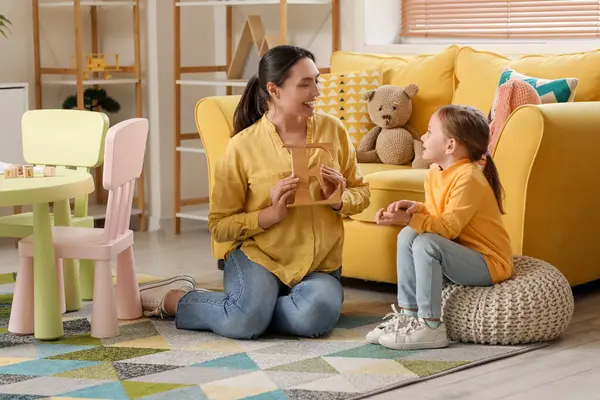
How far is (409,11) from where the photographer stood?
4.89 meters

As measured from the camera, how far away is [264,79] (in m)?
3.08

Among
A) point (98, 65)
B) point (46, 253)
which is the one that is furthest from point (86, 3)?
point (46, 253)

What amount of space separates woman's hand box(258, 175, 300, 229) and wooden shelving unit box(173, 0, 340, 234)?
1745 millimetres

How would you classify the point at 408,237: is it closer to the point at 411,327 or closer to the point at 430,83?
the point at 411,327

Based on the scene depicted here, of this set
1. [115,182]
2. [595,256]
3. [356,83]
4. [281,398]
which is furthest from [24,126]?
[595,256]

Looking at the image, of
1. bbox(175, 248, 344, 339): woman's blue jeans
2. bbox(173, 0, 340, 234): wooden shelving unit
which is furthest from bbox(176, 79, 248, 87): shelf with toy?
bbox(175, 248, 344, 339): woman's blue jeans

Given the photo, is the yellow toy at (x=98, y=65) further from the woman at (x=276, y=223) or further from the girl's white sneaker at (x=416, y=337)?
the girl's white sneaker at (x=416, y=337)

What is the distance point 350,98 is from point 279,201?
1229 millimetres

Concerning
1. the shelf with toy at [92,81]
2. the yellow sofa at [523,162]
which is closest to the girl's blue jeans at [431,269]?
the yellow sofa at [523,162]

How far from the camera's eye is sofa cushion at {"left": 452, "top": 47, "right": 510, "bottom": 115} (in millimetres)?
3865

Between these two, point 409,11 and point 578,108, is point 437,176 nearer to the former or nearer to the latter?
point 578,108

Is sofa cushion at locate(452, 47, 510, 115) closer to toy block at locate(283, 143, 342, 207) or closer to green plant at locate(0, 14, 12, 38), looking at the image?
toy block at locate(283, 143, 342, 207)

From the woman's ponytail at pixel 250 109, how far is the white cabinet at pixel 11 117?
1.83m

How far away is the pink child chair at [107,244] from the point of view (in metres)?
2.96
